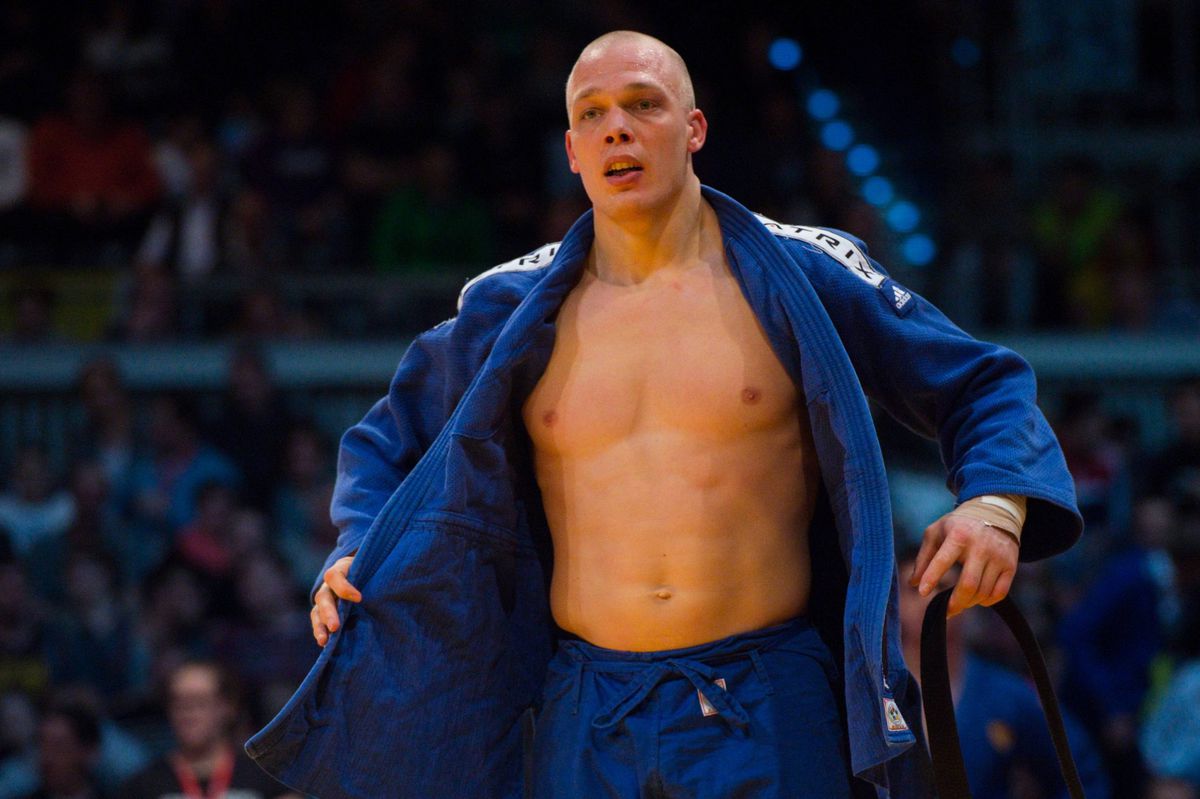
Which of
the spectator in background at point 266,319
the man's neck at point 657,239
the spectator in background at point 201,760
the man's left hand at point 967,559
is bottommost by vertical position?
the spectator in background at point 201,760

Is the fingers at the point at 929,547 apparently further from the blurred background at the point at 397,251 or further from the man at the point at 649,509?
the blurred background at the point at 397,251

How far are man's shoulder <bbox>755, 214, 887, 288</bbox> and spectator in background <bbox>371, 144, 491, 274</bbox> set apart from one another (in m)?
4.37

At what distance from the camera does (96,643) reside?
18.8 feet

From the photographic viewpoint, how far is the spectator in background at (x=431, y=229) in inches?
277

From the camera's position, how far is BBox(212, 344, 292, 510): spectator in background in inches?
243

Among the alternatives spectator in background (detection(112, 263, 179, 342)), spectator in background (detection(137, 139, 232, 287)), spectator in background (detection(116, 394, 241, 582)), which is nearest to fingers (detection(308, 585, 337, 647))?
spectator in background (detection(116, 394, 241, 582))

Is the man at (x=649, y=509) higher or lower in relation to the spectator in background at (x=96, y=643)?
higher

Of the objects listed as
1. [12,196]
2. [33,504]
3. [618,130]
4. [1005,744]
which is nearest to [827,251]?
[618,130]

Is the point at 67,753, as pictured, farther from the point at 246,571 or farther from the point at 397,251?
the point at 397,251

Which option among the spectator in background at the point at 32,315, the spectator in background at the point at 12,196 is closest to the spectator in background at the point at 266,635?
the spectator in background at the point at 32,315

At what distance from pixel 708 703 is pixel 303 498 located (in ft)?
12.6

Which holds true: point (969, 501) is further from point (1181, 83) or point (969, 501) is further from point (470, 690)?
point (1181, 83)

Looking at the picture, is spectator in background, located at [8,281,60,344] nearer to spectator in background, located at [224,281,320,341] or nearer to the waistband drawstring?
spectator in background, located at [224,281,320,341]

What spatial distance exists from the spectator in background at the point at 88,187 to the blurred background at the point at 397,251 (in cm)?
1
